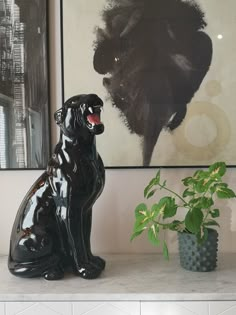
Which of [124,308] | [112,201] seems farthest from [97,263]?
[112,201]

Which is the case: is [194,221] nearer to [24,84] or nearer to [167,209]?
[167,209]

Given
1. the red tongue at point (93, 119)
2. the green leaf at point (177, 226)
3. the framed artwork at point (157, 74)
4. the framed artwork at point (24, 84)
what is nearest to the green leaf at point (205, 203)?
the green leaf at point (177, 226)

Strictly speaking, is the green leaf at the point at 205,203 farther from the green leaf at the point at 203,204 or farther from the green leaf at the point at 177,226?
the green leaf at the point at 177,226

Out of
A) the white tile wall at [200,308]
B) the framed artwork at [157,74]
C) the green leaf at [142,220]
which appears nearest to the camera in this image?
the white tile wall at [200,308]

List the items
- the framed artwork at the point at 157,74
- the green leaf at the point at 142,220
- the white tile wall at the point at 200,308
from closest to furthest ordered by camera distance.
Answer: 1. the white tile wall at the point at 200,308
2. the green leaf at the point at 142,220
3. the framed artwork at the point at 157,74

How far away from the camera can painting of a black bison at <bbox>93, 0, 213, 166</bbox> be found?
3.89 ft

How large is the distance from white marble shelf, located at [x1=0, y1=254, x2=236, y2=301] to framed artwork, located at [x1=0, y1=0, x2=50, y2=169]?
1.19ft

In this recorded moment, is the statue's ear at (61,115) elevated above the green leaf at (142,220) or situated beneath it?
elevated above

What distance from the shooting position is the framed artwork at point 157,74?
1187mm

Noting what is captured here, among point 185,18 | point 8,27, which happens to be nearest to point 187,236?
point 185,18

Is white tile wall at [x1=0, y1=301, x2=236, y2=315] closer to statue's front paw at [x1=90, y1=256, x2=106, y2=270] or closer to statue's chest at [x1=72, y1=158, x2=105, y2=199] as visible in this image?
statue's front paw at [x1=90, y1=256, x2=106, y2=270]

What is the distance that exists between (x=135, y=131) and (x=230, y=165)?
31 cm

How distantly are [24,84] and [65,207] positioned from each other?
0.47 metres

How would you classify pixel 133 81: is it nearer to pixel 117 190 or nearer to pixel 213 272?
pixel 117 190
